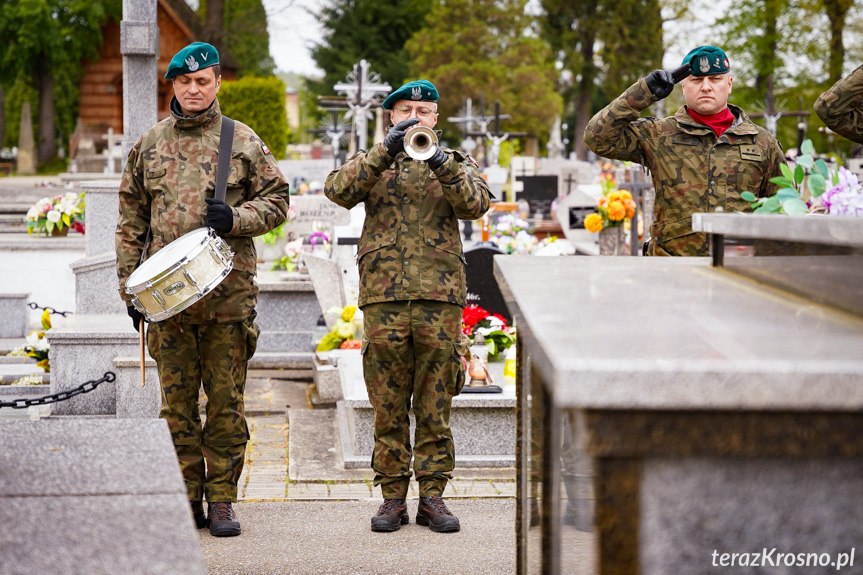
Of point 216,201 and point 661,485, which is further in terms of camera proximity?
point 216,201

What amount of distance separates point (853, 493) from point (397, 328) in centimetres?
338

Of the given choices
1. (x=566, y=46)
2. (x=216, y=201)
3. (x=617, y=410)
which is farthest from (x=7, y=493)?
(x=566, y=46)

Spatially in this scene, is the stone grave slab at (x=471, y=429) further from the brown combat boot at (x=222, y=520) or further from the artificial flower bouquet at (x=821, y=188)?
the artificial flower bouquet at (x=821, y=188)

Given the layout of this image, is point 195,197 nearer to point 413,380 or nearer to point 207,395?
point 207,395

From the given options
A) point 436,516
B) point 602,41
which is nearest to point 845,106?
point 436,516

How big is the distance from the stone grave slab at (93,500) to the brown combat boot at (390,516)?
6.99 ft

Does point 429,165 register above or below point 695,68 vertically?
below

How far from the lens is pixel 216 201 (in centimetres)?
458

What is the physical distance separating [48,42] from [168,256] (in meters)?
35.8

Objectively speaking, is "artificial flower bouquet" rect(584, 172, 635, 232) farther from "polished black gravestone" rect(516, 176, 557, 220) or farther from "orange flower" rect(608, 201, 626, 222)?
"polished black gravestone" rect(516, 176, 557, 220)

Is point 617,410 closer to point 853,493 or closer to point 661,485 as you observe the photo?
point 661,485

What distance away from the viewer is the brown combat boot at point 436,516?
4816 mm

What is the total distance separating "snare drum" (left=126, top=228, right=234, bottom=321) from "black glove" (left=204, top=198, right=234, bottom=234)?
0.05m

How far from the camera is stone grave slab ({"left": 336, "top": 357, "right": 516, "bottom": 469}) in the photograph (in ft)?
20.1
